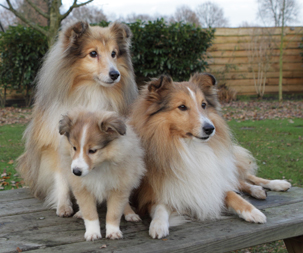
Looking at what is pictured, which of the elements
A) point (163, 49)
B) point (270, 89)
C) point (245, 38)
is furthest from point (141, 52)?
point (270, 89)

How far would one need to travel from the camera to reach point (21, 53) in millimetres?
11352

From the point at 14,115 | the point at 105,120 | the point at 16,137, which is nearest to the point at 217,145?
the point at 105,120

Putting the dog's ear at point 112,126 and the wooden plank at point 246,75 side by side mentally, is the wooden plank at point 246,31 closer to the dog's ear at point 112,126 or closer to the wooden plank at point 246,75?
the wooden plank at point 246,75

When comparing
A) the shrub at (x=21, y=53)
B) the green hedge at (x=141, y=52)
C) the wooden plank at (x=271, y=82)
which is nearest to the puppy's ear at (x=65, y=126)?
the green hedge at (x=141, y=52)

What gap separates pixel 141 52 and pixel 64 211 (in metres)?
9.26

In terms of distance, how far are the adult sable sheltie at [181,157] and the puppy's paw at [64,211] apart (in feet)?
2.10

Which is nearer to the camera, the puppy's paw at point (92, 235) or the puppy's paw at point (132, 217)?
the puppy's paw at point (92, 235)

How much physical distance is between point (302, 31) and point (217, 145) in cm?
1508

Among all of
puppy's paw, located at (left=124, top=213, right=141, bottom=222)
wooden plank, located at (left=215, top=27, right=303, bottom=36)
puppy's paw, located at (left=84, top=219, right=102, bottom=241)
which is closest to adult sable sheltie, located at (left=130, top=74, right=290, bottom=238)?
puppy's paw, located at (left=124, top=213, right=141, bottom=222)

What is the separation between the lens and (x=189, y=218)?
2.79 metres

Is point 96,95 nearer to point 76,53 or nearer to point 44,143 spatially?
point 76,53

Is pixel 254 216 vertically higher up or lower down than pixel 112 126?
lower down

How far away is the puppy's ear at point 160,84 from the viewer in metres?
2.93

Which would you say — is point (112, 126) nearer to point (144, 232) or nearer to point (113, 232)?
point (113, 232)
